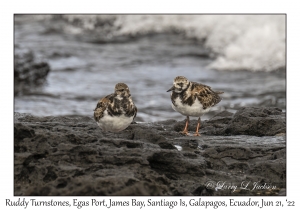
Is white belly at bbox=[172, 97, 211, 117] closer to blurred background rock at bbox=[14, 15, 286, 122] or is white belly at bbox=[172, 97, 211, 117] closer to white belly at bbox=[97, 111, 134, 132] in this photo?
white belly at bbox=[97, 111, 134, 132]

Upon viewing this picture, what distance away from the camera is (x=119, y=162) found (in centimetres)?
527

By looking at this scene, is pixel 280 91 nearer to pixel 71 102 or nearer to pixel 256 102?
pixel 256 102

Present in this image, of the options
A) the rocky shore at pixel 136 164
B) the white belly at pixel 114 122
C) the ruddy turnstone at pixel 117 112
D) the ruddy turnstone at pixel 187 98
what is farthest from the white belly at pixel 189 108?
the white belly at pixel 114 122

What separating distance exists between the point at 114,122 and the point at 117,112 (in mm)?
120

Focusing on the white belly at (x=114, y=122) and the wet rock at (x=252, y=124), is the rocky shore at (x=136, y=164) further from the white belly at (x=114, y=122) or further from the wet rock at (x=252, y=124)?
the wet rock at (x=252, y=124)

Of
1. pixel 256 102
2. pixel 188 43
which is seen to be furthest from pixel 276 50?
pixel 256 102

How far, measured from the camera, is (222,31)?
22125 millimetres

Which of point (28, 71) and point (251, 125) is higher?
point (28, 71)

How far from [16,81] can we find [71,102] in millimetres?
2829

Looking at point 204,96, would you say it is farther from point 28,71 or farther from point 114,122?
point 28,71

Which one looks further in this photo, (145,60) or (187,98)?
(145,60)

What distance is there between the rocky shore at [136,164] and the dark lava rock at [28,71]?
9.65m

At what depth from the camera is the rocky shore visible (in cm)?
482

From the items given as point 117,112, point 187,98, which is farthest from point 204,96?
point 117,112
